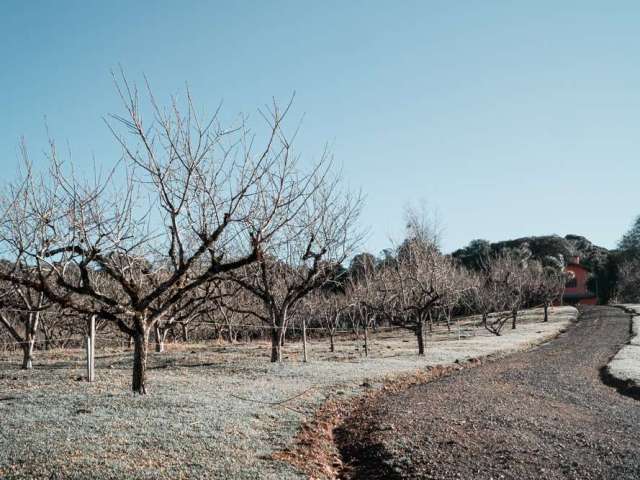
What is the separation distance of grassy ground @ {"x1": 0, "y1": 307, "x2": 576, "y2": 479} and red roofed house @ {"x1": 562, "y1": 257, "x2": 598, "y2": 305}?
70623 mm

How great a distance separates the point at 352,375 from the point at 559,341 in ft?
74.8

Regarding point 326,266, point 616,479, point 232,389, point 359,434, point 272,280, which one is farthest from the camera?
point 272,280

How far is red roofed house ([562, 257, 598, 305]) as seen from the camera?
8506cm

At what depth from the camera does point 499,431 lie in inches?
464

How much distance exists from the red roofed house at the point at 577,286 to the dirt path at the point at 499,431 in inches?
2717

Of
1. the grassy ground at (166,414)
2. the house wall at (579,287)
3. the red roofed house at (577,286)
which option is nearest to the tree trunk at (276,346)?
the grassy ground at (166,414)

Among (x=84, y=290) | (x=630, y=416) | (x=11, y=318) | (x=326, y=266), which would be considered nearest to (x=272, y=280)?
(x=326, y=266)

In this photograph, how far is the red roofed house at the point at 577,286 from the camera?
85.1 meters

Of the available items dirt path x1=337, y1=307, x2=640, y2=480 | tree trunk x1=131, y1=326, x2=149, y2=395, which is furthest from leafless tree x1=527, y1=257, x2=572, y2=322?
tree trunk x1=131, y1=326, x2=149, y2=395

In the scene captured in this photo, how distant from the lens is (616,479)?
28.4 ft

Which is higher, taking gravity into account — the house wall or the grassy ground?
the house wall

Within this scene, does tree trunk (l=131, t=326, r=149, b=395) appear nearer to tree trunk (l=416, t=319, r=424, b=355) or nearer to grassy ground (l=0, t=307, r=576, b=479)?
grassy ground (l=0, t=307, r=576, b=479)

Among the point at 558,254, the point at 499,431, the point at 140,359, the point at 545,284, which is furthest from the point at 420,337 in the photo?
the point at 558,254

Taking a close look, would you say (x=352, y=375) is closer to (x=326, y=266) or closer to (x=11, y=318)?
(x=326, y=266)
